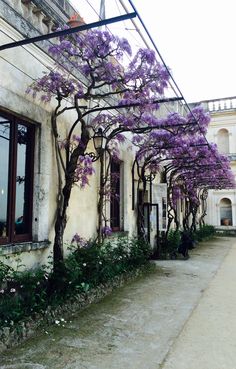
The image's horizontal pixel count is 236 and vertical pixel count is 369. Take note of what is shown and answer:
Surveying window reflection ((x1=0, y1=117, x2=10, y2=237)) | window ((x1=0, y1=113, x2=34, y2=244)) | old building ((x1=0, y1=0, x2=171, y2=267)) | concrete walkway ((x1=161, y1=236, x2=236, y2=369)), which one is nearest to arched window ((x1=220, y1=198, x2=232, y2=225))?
concrete walkway ((x1=161, y1=236, x2=236, y2=369))

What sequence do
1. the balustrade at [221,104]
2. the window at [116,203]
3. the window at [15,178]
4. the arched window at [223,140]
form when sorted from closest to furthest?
the window at [15,178] < the window at [116,203] < the balustrade at [221,104] < the arched window at [223,140]

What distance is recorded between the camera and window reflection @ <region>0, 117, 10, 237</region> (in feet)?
15.7

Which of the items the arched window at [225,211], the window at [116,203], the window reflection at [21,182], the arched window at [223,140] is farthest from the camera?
the arched window at [223,140]

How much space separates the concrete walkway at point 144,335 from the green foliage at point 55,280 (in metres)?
0.32

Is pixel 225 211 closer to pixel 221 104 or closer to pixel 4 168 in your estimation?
pixel 221 104

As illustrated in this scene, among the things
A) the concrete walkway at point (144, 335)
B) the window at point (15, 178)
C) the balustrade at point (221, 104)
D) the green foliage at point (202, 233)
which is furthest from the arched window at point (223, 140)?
the window at point (15, 178)

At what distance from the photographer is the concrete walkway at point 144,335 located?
10.6 ft

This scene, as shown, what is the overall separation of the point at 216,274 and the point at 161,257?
2.64m

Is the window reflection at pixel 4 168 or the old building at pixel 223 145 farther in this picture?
the old building at pixel 223 145

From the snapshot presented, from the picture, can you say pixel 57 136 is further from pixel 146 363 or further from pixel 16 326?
pixel 146 363

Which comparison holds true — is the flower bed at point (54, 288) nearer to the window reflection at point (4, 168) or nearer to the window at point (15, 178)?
the window at point (15, 178)

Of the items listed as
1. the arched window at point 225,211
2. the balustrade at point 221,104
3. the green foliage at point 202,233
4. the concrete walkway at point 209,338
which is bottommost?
the concrete walkway at point 209,338

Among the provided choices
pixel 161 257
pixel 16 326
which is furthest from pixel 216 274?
Result: pixel 16 326

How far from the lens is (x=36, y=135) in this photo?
537cm
